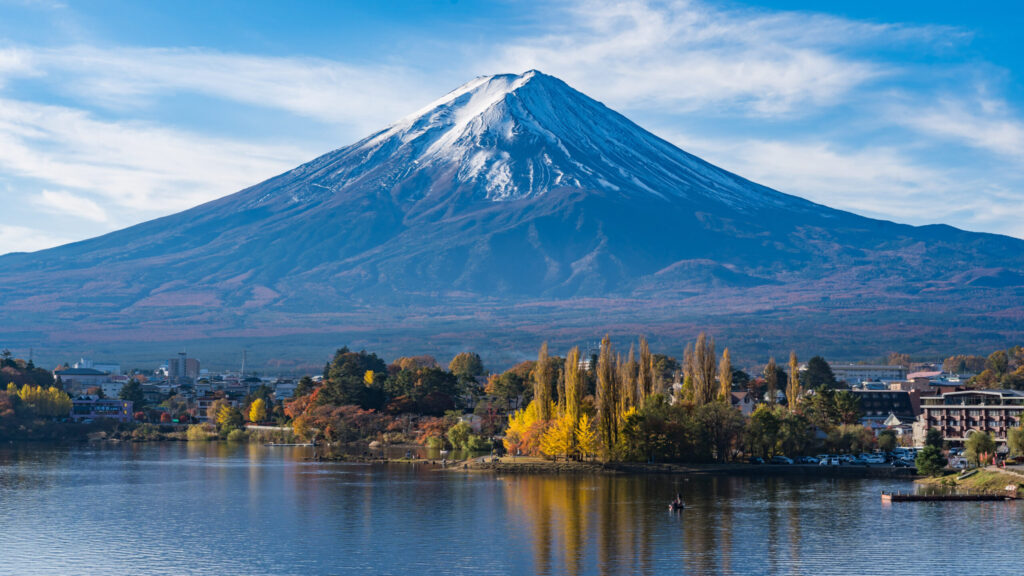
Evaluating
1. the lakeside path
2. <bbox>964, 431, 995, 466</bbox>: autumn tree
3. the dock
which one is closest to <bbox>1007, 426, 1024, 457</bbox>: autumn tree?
<bbox>964, 431, 995, 466</bbox>: autumn tree

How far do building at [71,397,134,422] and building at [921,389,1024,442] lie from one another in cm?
8535

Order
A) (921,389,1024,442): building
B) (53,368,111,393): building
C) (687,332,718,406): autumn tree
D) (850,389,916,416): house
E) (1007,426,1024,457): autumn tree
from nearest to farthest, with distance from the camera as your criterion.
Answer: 1. (1007,426,1024,457): autumn tree
2. (687,332,718,406): autumn tree
3. (921,389,1024,442): building
4. (850,389,916,416): house
5. (53,368,111,393): building

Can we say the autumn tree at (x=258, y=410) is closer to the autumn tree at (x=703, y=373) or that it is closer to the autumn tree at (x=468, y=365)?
the autumn tree at (x=468, y=365)

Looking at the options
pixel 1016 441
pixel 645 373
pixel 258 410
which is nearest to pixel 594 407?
pixel 645 373

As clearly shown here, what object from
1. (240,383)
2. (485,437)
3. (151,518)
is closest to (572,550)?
(151,518)

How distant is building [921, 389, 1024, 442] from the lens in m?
87.1

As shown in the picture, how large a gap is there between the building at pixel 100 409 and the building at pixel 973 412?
8535 cm

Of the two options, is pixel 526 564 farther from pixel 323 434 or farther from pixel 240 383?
pixel 240 383

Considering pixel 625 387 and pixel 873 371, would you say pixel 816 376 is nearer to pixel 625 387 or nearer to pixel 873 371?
pixel 625 387

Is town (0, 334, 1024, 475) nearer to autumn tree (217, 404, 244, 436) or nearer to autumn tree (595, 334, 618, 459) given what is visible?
autumn tree (595, 334, 618, 459)

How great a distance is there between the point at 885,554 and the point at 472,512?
20113mm

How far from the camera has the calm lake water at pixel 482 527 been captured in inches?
1799

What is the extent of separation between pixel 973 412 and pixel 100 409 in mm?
91886

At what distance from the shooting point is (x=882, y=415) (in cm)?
11162
